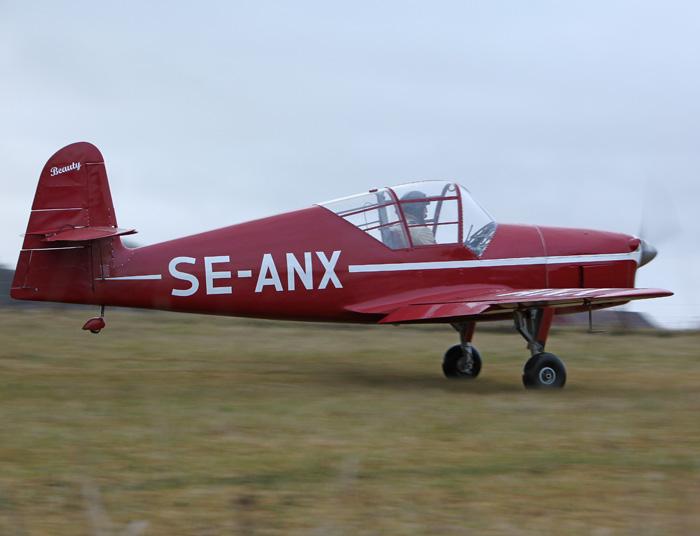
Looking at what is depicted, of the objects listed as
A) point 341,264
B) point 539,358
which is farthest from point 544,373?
point 341,264

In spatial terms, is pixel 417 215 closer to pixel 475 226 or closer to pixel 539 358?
pixel 475 226

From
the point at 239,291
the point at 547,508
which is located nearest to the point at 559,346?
the point at 239,291

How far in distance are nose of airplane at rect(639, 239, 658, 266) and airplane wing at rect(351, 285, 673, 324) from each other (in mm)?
1490

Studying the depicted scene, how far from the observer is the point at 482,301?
9.92 m

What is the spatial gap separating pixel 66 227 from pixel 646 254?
697 cm

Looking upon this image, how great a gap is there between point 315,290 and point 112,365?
9.53ft

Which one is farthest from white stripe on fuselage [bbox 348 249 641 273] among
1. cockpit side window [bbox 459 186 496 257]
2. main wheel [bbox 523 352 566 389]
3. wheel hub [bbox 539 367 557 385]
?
wheel hub [bbox 539 367 557 385]

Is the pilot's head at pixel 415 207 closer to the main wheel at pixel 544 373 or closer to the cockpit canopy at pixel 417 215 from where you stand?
the cockpit canopy at pixel 417 215

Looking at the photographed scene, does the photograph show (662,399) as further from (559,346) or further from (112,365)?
(112,365)

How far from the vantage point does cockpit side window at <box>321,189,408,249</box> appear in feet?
35.6

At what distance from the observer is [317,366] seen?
39.7ft

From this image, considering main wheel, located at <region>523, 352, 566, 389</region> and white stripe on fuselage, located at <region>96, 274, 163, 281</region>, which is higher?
white stripe on fuselage, located at <region>96, 274, 163, 281</region>

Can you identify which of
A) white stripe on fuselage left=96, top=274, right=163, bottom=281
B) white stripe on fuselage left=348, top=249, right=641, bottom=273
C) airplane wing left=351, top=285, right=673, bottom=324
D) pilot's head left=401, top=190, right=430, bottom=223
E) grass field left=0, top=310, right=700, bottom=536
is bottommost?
grass field left=0, top=310, right=700, bottom=536

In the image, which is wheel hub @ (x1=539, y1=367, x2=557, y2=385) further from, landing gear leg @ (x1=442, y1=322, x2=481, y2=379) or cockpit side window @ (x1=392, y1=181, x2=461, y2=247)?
cockpit side window @ (x1=392, y1=181, x2=461, y2=247)
